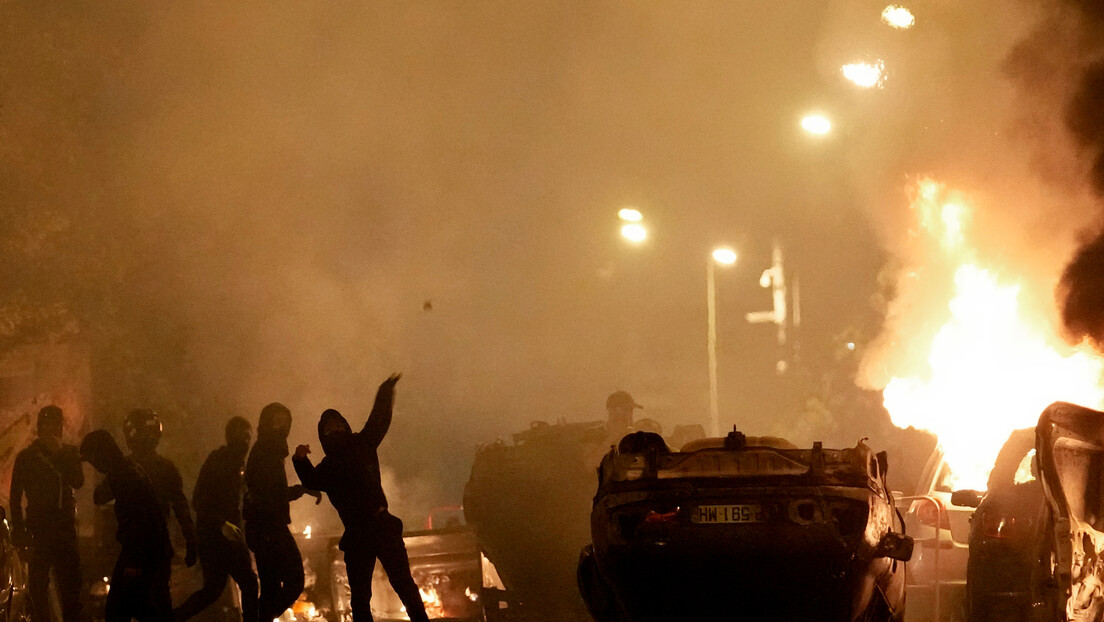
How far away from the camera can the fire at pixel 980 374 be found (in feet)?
36.8

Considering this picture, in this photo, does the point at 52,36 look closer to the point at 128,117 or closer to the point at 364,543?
the point at 128,117

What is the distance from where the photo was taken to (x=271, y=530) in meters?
9.03

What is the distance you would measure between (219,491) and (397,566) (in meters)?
2.03

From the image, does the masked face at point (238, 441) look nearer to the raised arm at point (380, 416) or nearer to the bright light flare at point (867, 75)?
the raised arm at point (380, 416)

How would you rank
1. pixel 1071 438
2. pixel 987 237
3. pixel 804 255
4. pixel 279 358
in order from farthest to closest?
pixel 804 255
pixel 279 358
pixel 987 237
pixel 1071 438

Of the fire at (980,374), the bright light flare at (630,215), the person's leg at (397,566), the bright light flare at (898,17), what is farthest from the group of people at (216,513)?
the bright light flare at (898,17)

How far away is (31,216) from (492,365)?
938cm

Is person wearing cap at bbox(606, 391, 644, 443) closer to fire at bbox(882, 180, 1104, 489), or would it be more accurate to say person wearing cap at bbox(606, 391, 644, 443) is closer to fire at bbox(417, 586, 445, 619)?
fire at bbox(417, 586, 445, 619)

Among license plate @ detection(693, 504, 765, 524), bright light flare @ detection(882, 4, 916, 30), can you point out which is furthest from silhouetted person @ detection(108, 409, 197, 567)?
bright light flare @ detection(882, 4, 916, 30)

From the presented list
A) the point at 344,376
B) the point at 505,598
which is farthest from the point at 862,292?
the point at 505,598

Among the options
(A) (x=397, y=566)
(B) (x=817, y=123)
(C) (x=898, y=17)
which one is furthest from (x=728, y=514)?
(C) (x=898, y=17)

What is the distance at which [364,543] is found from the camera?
813cm

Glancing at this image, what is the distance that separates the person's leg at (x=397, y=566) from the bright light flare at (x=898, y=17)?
10141 millimetres

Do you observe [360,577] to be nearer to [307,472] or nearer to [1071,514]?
[307,472]
